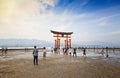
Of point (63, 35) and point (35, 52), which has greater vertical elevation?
point (63, 35)

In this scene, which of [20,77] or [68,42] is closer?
[20,77]

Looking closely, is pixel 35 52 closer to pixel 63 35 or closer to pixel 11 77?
pixel 11 77

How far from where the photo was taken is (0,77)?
10.7 m

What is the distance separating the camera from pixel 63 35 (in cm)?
5806

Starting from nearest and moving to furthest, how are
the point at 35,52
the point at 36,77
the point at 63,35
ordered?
the point at 36,77 → the point at 35,52 → the point at 63,35

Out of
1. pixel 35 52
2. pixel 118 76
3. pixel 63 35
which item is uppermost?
pixel 63 35

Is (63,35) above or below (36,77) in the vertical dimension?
above

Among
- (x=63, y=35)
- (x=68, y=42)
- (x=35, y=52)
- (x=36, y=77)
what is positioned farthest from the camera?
(x=68, y=42)

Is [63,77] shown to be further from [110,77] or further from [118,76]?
[118,76]

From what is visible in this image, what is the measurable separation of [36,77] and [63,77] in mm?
1853

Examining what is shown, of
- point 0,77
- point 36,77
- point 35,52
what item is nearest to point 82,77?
point 36,77

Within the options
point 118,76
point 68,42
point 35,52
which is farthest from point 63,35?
point 118,76

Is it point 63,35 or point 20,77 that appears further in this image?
point 63,35

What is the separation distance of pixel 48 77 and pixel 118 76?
499 centimetres
